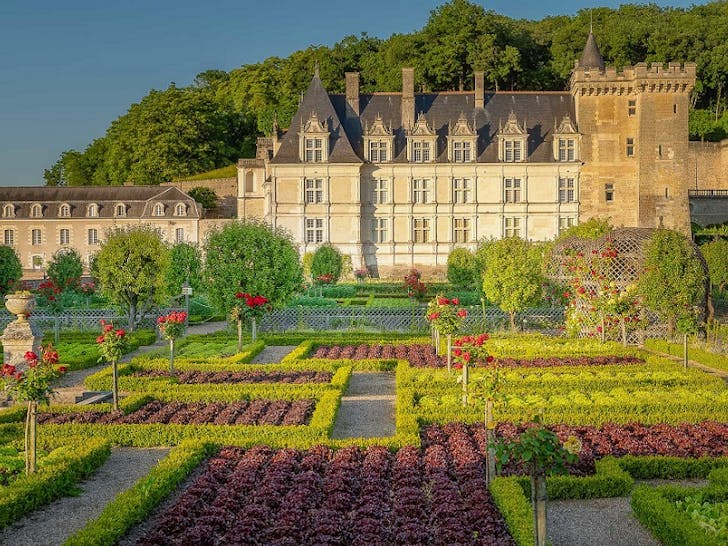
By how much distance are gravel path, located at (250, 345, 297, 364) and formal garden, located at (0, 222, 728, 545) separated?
6cm

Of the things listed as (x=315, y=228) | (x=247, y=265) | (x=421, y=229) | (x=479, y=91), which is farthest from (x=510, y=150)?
(x=247, y=265)

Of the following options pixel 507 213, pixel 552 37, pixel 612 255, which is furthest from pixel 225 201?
pixel 612 255

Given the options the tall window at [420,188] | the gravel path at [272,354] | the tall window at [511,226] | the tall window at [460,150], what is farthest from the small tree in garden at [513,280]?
the tall window at [460,150]

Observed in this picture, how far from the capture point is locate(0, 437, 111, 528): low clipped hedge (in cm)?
886

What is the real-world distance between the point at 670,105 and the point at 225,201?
33.8 metres

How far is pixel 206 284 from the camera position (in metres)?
23.7

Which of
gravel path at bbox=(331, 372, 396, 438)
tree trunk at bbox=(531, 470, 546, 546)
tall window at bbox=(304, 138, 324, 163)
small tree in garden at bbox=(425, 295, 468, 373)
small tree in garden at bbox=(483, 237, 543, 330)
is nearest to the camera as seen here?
tree trunk at bbox=(531, 470, 546, 546)

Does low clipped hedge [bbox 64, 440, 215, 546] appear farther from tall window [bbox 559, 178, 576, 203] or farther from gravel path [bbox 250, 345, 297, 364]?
tall window [bbox 559, 178, 576, 203]

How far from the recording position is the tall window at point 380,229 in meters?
49.0

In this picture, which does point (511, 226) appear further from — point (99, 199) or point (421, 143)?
point (99, 199)

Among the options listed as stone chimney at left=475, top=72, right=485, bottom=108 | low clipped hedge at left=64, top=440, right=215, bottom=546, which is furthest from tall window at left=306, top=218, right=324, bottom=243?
low clipped hedge at left=64, top=440, right=215, bottom=546

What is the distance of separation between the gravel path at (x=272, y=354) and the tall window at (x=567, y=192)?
29.9 metres

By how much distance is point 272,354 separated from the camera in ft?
70.8

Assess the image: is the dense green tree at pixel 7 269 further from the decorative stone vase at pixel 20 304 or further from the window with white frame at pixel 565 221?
the window with white frame at pixel 565 221
